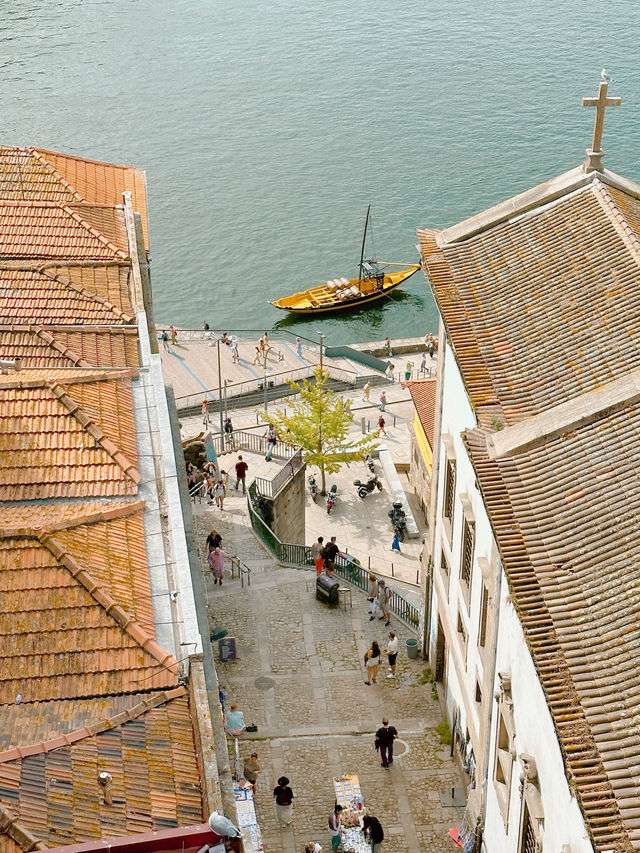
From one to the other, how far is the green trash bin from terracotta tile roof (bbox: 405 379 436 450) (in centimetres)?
2007

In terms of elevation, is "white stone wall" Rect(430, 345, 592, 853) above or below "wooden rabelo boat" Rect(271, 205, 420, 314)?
below

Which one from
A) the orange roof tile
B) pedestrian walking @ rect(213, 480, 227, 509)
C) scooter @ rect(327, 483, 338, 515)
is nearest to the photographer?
the orange roof tile

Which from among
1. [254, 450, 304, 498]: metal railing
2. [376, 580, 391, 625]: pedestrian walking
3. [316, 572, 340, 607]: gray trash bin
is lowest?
[376, 580, 391, 625]: pedestrian walking

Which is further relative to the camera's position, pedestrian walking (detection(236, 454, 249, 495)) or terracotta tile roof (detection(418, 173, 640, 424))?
pedestrian walking (detection(236, 454, 249, 495))

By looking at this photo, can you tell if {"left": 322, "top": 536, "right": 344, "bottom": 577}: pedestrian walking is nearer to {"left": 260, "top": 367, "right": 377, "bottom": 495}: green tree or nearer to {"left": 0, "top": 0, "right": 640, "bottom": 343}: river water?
{"left": 260, "top": 367, "right": 377, "bottom": 495}: green tree

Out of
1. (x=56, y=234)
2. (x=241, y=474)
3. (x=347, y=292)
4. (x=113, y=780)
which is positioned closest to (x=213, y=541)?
(x=241, y=474)

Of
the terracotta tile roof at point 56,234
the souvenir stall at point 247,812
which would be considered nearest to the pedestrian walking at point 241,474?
the terracotta tile roof at point 56,234

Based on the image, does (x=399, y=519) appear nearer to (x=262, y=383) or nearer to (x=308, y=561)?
(x=308, y=561)

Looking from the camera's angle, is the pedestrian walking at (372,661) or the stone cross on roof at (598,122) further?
the pedestrian walking at (372,661)

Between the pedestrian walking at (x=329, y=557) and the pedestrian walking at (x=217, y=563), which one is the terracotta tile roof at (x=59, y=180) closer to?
the pedestrian walking at (x=217, y=563)

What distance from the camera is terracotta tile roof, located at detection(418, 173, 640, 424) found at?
2369 centimetres

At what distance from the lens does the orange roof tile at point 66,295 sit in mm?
32594

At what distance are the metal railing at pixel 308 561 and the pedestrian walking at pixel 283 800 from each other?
29.9ft

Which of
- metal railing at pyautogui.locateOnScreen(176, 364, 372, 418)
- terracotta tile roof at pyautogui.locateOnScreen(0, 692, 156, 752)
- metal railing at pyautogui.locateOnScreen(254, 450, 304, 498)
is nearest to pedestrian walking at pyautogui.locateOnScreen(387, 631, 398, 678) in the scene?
metal railing at pyautogui.locateOnScreen(254, 450, 304, 498)
